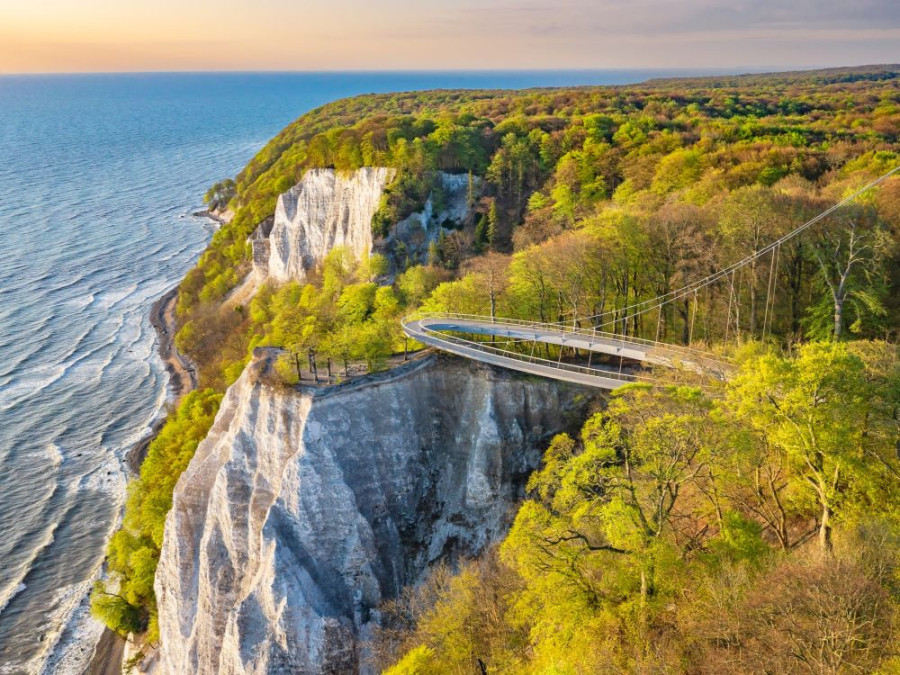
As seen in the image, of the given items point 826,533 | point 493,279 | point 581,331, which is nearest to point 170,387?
point 493,279

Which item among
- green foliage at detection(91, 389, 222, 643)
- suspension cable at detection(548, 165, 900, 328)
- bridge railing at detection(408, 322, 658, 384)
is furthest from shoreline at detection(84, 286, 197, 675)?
suspension cable at detection(548, 165, 900, 328)

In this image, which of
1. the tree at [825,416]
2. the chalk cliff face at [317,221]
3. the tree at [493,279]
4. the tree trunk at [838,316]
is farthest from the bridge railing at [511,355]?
the chalk cliff face at [317,221]

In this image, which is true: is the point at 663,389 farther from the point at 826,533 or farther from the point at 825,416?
the point at 826,533

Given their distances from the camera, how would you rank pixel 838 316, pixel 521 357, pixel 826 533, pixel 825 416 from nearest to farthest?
pixel 825 416
pixel 826 533
pixel 838 316
pixel 521 357

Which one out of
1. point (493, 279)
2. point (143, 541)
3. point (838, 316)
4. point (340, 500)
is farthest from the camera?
point (143, 541)

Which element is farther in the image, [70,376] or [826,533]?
[70,376]

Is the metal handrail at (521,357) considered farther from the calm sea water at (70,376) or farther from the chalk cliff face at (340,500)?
the calm sea water at (70,376)

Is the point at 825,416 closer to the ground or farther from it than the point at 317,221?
farther from it

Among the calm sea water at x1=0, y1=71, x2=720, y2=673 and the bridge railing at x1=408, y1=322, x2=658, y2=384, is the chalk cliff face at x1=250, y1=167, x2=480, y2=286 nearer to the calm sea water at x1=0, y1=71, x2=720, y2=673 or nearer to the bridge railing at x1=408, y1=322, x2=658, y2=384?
the calm sea water at x1=0, y1=71, x2=720, y2=673
